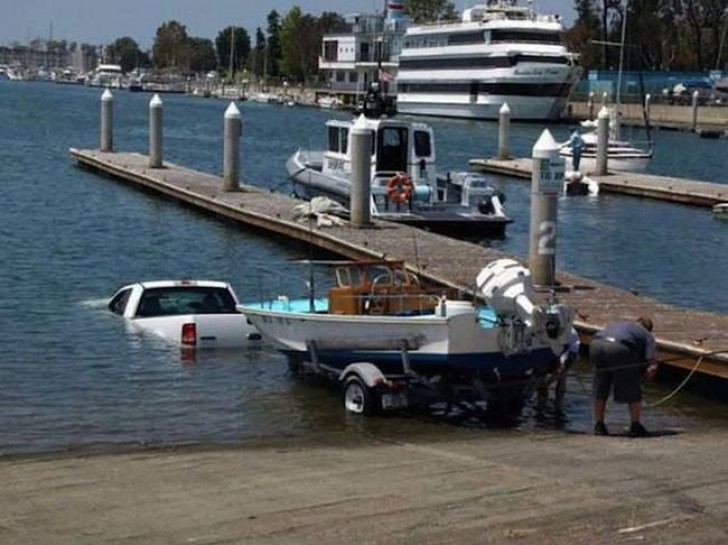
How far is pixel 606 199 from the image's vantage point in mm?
53594

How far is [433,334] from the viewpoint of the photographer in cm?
1717

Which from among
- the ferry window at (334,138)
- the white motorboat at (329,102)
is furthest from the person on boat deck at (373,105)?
the white motorboat at (329,102)

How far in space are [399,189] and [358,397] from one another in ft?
65.3

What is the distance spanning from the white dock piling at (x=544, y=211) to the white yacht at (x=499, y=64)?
97799 millimetres

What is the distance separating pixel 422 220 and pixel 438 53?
9618cm

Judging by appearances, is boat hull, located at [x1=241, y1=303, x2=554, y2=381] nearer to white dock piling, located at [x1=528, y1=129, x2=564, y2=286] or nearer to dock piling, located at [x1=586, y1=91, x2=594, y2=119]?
white dock piling, located at [x1=528, y1=129, x2=564, y2=286]

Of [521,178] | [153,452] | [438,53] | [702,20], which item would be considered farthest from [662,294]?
[702,20]

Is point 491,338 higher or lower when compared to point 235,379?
higher

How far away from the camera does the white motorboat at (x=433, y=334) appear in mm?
16969

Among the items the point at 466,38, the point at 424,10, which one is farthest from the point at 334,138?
the point at 424,10

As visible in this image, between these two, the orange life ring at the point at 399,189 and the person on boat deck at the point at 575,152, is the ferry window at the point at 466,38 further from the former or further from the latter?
the orange life ring at the point at 399,189

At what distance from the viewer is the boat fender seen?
17.4m

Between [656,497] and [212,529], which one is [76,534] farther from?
[656,497]

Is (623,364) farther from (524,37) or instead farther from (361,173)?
(524,37)
